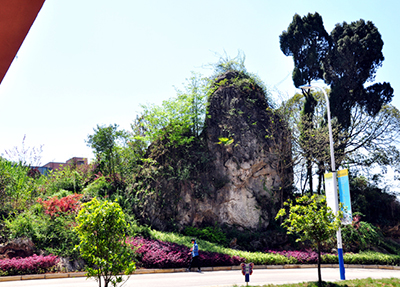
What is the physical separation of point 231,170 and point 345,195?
32.3 ft

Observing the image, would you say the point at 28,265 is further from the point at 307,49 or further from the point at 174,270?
the point at 307,49

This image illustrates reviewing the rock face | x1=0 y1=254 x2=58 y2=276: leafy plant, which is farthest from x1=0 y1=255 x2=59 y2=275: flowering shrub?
the rock face

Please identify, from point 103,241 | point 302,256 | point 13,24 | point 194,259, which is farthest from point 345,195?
point 13,24

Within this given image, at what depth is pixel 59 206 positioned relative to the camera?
18.7 meters

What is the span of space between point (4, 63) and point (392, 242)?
27.2 meters

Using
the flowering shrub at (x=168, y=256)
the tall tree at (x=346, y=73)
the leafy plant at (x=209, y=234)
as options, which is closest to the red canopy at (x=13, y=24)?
the flowering shrub at (x=168, y=256)

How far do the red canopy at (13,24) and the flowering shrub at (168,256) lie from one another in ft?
49.7

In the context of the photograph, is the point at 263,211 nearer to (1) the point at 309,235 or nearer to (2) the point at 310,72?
(1) the point at 309,235

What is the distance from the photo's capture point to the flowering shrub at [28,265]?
1397 centimetres

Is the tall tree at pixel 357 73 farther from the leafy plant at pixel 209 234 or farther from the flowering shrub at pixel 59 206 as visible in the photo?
the flowering shrub at pixel 59 206

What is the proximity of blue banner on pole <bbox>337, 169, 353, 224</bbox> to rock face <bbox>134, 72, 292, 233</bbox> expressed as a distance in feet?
28.4

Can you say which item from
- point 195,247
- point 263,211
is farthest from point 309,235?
point 263,211

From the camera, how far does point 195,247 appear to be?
52.3 feet

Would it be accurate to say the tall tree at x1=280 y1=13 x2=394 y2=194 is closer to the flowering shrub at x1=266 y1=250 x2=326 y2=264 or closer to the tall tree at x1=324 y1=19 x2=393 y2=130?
the tall tree at x1=324 y1=19 x2=393 y2=130
